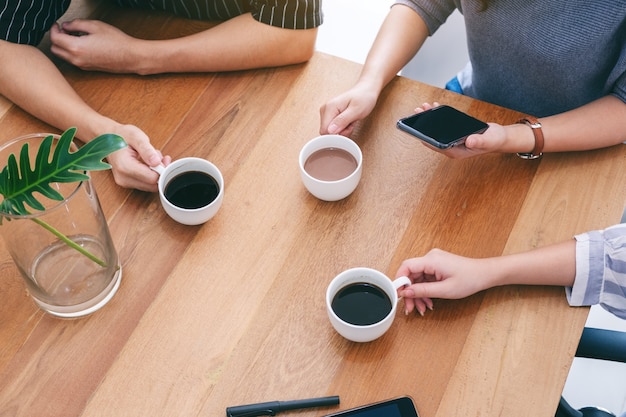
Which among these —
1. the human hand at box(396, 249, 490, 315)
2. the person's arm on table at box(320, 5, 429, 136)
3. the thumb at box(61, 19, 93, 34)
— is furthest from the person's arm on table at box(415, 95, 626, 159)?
the thumb at box(61, 19, 93, 34)

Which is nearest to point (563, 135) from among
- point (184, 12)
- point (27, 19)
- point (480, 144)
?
point (480, 144)

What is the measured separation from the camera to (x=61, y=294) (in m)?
1.03

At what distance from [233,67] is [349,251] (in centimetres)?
48

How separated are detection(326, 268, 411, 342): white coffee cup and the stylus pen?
10 cm

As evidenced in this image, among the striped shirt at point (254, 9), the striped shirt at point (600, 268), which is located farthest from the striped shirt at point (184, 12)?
the striped shirt at point (600, 268)

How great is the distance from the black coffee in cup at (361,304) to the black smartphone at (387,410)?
116 millimetres

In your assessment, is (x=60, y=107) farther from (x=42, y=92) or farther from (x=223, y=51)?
(x=223, y=51)

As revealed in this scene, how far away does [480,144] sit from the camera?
1.14 m

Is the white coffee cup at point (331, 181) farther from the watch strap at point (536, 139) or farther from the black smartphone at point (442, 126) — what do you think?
the watch strap at point (536, 139)

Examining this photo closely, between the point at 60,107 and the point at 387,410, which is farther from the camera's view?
the point at 60,107

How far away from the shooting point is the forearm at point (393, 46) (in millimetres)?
1263

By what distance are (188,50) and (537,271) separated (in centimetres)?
77

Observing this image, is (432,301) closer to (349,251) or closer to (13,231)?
(349,251)

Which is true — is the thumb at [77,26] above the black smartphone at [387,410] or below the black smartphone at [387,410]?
above
